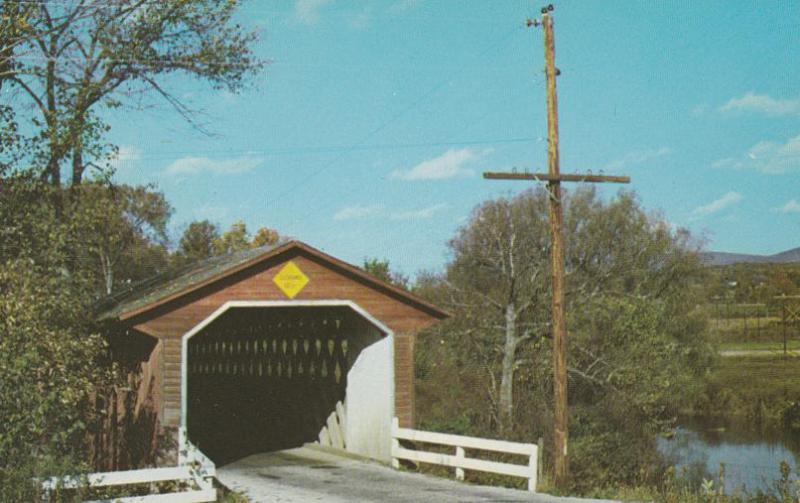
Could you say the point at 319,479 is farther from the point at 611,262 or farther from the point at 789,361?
the point at 789,361

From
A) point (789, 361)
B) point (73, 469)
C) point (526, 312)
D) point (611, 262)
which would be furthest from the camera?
point (789, 361)

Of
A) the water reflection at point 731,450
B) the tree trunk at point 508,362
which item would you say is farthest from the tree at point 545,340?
the water reflection at point 731,450

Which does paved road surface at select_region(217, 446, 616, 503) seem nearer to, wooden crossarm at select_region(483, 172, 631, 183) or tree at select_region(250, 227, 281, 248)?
wooden crossarm at select_region(483, 172, 631, 183)

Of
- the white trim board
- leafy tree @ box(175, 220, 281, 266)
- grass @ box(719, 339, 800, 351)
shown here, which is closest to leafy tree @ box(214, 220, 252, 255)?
leafy tree @ box(175, 220, 281, 266)

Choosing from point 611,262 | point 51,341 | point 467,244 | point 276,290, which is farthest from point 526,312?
point 51,341

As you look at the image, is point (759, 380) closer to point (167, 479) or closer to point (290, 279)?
point (290, 279)

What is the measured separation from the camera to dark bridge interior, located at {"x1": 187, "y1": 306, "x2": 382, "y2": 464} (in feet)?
68.8

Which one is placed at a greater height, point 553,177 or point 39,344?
point 553,177

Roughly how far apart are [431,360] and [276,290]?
51.8 ft

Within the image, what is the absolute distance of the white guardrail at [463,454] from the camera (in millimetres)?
15172

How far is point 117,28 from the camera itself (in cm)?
2233

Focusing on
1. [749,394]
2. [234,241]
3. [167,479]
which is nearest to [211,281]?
[167,479]

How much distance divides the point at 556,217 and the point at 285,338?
8.44m

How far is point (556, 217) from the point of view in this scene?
17422 mm
